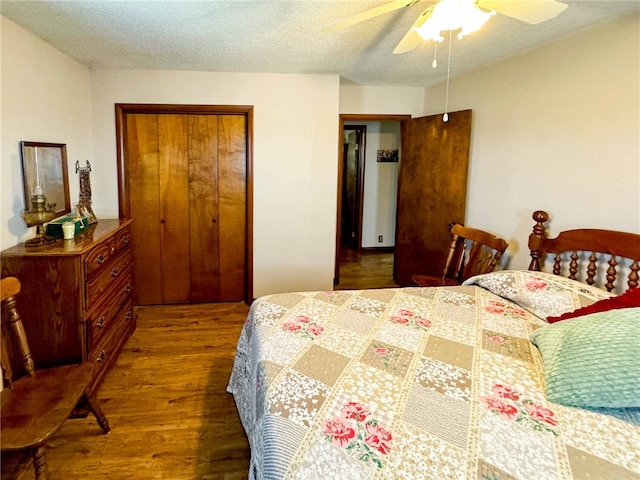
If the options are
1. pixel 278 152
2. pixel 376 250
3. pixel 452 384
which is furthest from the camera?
pixel 376 250

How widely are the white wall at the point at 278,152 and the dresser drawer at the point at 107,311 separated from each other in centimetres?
98

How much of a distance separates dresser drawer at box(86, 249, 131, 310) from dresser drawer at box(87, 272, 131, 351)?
0.13ft

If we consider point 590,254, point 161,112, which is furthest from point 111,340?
point 590,254

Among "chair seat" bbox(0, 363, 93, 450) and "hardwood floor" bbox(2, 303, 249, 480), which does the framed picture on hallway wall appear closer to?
"hardwood floor" bbox(2, 303, 249, 480)

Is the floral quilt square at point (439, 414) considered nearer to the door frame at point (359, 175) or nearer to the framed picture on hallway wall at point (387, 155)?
the door frame at point (359, 175)

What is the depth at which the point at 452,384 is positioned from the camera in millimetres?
1426

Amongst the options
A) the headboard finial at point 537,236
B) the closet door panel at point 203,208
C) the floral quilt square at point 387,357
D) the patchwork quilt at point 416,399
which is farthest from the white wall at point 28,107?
the headboard finial at point 537,236

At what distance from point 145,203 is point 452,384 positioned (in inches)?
128

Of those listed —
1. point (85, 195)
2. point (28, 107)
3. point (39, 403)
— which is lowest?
point (39, 403)

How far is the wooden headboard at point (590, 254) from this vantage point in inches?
81.3

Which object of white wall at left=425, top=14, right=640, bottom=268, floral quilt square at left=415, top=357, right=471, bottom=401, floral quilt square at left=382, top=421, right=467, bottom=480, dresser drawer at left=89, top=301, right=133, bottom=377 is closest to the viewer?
floral quilt square at left=382, top=421, right=467, bottom=480

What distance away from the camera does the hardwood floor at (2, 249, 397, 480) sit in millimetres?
1888

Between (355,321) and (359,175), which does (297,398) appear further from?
(359,175)

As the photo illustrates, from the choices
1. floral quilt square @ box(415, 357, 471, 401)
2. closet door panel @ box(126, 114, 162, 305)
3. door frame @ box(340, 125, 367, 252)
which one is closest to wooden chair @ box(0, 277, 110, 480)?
floral quilt square @ box(415, 357, 471, 401)
